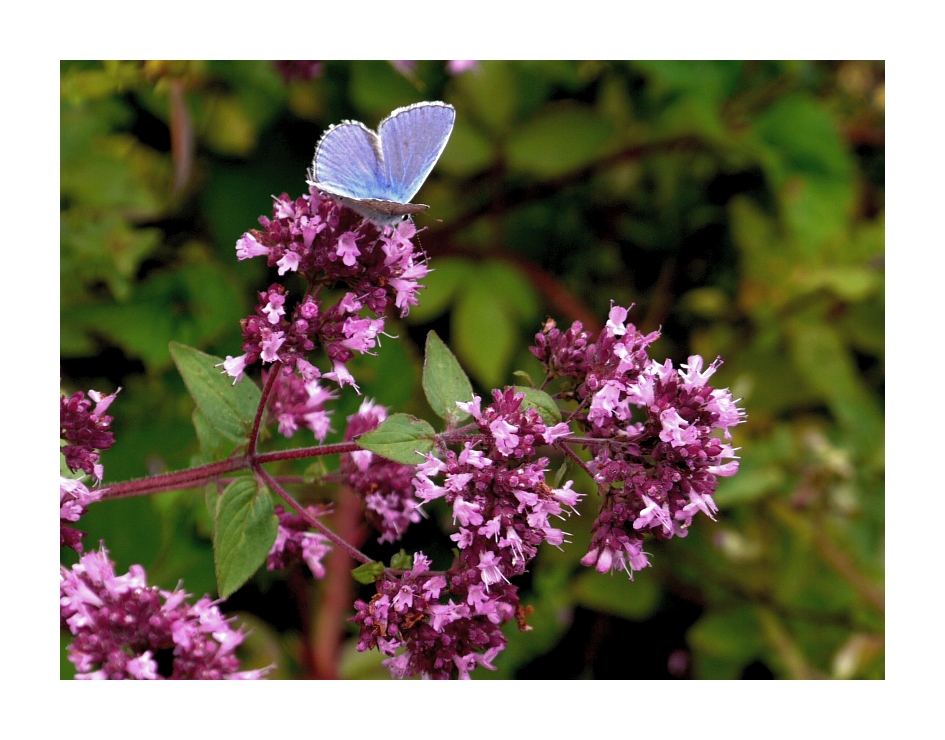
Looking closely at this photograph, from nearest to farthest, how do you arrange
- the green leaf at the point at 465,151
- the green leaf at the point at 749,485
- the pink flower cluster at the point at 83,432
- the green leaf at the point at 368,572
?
the green leaf at the point at 368,572
the pink flower cluster at the point at 83,432
the green leaf at the point at 749,485
the green leaf at the point at 465,151

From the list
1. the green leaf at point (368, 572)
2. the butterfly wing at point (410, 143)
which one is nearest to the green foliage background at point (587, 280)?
the green leaf at point (368, 572)

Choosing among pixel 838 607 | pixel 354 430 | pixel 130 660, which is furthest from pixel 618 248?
pixel 130 660

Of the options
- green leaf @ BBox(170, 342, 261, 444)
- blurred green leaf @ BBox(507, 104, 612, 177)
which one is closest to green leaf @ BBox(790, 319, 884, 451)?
blurred green leaf @ BBox(507, 104, 612, 177)

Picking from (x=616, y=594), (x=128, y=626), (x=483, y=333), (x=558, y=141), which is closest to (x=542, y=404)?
(x=128, y=626)

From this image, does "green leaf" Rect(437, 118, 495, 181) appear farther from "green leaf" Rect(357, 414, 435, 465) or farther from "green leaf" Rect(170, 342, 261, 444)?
"green leaf" Rect(357, 414, 435, 465)

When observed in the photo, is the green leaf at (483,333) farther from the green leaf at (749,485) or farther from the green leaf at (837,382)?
the green leaf at (837,382)

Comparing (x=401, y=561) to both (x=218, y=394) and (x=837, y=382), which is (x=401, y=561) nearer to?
(x=218, y=394)
